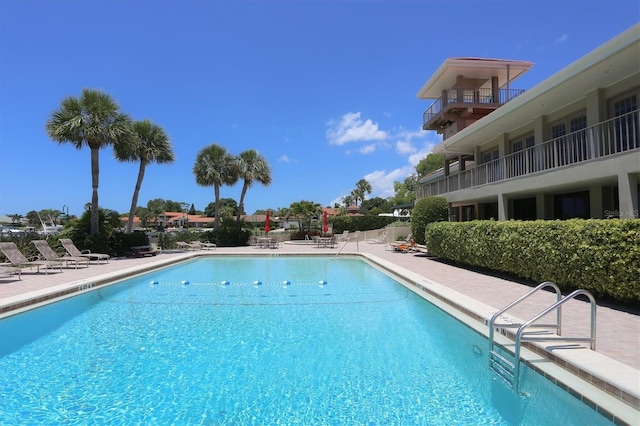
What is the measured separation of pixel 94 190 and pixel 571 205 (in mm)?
22326

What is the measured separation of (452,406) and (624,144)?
1082 cm

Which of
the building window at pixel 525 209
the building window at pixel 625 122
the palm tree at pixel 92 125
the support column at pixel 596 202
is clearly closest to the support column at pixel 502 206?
the building window at pixel 525 209

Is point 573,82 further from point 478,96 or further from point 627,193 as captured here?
point 478,96

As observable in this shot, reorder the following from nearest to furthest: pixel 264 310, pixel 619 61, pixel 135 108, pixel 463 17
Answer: pixel 264 310 < pixel 619 61 < pixel 463 17 < pixel 135 108

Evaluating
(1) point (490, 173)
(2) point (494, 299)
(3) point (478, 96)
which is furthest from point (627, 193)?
(3) point (478, 96)

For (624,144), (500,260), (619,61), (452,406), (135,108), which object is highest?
(135,108)

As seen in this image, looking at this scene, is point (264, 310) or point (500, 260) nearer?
point (264, 310)

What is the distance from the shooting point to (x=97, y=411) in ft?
14.3

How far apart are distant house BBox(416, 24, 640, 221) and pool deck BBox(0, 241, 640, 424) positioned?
3.37 meters

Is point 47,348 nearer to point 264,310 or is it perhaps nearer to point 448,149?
point 264,310

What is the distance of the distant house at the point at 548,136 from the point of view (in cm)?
995

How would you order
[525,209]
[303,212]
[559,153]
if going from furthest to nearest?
[303,212]
[525,209]
[559,153]

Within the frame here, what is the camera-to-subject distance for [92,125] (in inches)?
Answer: 742

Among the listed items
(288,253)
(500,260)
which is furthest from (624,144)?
(288,253)
